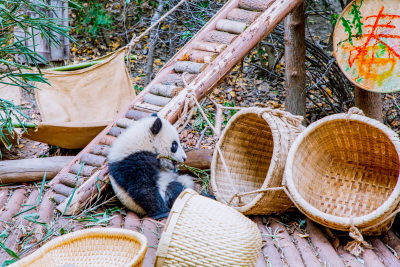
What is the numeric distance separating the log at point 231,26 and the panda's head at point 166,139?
111cm

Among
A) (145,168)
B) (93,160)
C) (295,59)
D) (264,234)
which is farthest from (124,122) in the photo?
(295,59)

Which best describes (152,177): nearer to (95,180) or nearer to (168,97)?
(95,180)

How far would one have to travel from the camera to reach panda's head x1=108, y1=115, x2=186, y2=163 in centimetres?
337

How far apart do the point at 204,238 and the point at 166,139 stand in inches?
55.2

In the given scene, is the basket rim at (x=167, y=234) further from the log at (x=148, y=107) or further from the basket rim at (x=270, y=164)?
the log at (x=148, y=107)

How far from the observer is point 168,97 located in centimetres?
385

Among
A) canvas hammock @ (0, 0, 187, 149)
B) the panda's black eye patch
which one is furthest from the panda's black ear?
canvas hammock @ (0, 0, 187, 149)

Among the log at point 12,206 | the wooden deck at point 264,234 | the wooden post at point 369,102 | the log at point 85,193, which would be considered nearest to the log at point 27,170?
the log at point 12,206

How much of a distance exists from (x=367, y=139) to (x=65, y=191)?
2.44 meters

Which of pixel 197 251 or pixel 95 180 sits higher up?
pixel 197 251

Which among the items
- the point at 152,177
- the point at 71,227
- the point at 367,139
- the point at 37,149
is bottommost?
the point at 37,149

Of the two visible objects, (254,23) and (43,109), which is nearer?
(254,23)

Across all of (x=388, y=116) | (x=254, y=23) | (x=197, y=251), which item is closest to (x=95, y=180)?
(x=197, y=251)

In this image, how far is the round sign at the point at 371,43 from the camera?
3162 millimetres
